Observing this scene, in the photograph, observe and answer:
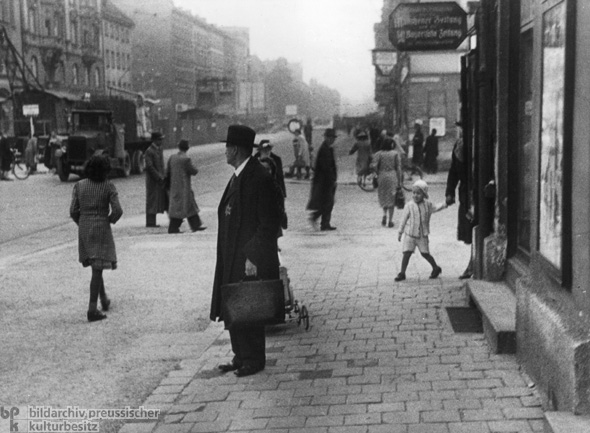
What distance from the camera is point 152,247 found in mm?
13445

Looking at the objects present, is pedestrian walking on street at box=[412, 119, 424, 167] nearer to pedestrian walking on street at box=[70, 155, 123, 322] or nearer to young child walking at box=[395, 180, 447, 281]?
young child walking at box=[395, 180, 447, 281]

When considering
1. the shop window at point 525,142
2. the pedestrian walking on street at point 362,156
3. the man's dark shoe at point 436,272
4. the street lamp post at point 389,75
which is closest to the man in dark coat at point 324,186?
the man's dark shoe at point 436,272

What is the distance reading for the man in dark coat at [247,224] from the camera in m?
6.07

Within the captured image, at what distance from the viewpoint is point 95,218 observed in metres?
8.40

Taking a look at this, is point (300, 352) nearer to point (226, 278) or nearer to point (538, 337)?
point (226, 278)

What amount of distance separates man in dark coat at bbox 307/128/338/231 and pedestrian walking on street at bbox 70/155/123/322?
7099mm

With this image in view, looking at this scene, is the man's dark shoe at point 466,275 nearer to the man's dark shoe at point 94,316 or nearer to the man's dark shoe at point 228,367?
the man's dark shoe at point 94,316

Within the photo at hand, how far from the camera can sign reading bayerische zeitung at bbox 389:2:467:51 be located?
32.6ft

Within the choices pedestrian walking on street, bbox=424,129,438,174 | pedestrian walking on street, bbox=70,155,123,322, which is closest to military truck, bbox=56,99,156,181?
pedestrian walking on street, bbox=424,129,438,174

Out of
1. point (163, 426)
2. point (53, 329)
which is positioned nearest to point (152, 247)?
point (53, 329)

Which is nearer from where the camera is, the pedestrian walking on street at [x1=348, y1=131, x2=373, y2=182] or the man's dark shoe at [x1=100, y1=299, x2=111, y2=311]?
the man's dark shoe at [x1=100, y1=299, x2=111, y2=311]

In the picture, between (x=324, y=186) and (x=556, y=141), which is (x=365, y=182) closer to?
(x=324, y=186)

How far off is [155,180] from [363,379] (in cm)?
1070

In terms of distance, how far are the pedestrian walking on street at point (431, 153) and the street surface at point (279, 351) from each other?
1803 centimetres
